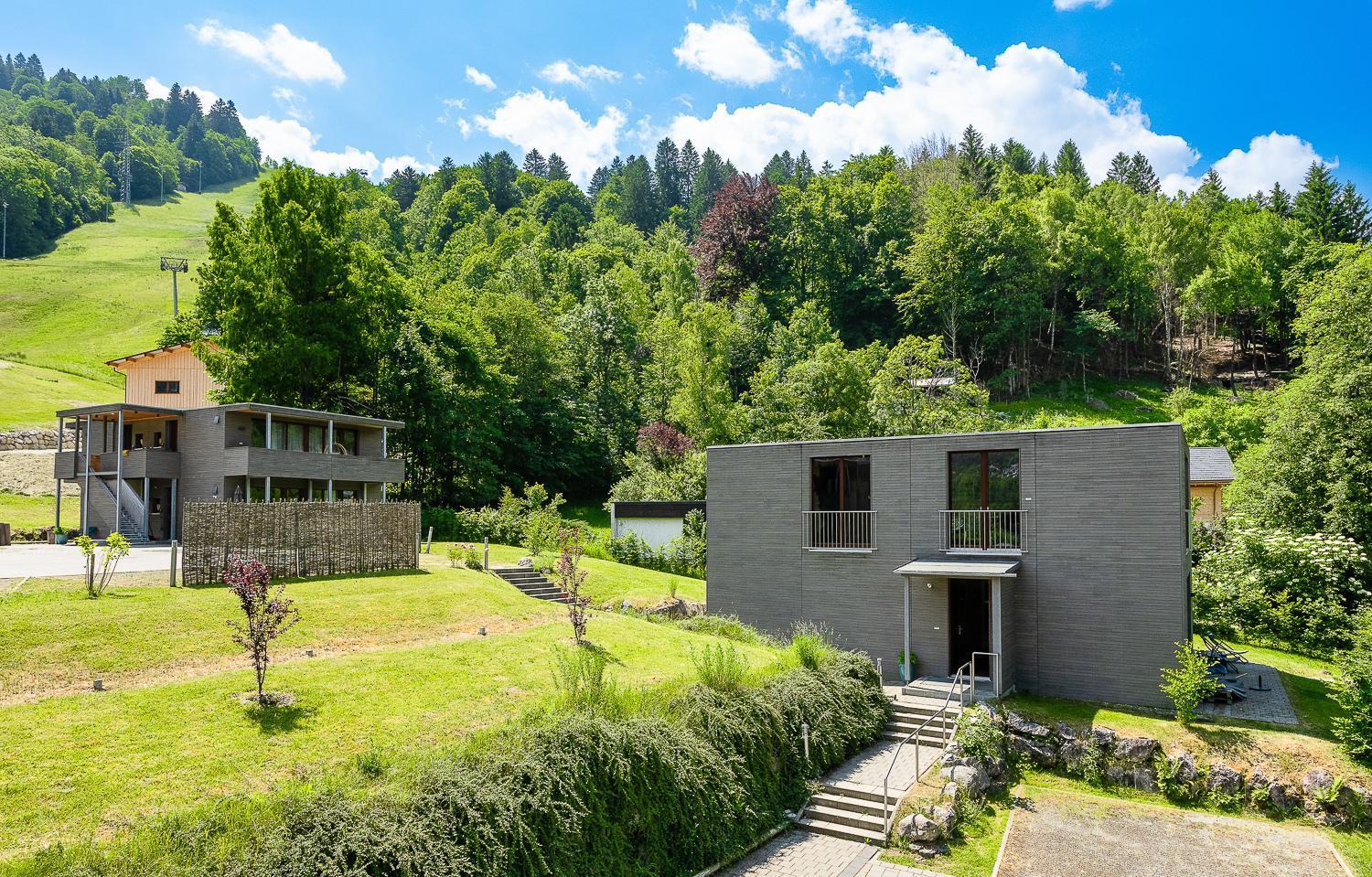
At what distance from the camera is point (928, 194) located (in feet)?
201

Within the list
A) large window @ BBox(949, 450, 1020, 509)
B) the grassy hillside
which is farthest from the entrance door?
the grassy hillside

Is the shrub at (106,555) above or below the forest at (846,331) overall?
below

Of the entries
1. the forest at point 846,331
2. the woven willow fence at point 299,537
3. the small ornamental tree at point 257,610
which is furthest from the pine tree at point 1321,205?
the small ornamental tree at point 257,610

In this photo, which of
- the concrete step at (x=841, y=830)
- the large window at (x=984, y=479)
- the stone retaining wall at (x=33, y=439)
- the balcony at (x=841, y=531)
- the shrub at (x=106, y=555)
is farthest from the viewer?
the stone retaining wall at (x=33, y=439)

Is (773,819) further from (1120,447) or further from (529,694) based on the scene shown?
(1120,447)

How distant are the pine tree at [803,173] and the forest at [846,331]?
11.3 m

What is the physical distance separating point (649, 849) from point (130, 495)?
24816mm

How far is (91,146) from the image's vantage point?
413ft


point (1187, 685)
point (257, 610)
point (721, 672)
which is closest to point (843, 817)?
point (721, 672)

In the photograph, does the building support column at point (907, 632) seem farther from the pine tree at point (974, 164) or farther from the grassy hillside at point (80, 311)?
the pine tree at point (974, 164)

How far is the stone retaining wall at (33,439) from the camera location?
37.5 meters

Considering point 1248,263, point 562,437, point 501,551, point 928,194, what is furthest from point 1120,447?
point 928,194

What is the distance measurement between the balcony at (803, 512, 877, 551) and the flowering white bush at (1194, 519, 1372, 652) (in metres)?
13.8

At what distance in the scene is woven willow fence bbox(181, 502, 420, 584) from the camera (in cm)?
1634
